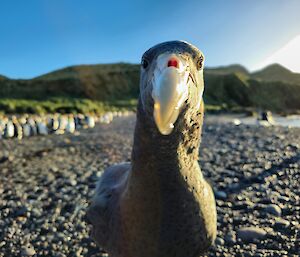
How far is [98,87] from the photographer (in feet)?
236

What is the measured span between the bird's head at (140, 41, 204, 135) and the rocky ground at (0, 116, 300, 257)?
9.50 ft

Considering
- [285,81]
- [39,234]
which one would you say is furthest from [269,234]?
[285,81]

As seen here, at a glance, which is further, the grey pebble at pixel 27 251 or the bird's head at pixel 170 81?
the grey pebble at pixel 27 251

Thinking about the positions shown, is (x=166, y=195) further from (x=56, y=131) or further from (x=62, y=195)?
(x=56, y=131)

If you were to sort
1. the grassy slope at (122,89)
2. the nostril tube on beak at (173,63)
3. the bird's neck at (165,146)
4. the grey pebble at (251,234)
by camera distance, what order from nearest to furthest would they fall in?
the nostril tube on beak at (173,63), the bird's neck at (165,146), the grey pebble at (251,234), the grassy slope at (122,89)

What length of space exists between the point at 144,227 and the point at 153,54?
1.26m

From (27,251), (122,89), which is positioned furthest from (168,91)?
(122,89)

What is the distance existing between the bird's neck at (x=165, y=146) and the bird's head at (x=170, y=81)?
13cm

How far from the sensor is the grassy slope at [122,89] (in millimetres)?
61375

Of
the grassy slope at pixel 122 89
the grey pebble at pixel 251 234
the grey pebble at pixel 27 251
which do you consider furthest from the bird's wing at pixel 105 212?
the grassy slope at pixel 122 89

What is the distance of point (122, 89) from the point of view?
251ft

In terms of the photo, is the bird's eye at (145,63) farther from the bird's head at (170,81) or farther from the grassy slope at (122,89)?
the grassy slope at (122,89)

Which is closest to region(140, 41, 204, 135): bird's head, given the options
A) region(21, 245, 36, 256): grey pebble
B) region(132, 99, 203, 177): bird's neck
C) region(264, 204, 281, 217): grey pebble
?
region(132, 99, 203, 177): bird's neck

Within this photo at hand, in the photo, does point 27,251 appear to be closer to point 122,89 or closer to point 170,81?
point 170,81
